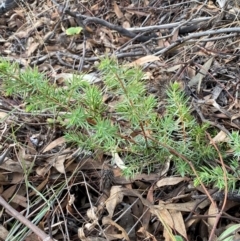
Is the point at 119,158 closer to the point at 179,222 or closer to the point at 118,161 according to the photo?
the point at 118,161

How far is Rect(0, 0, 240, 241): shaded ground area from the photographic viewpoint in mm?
1168

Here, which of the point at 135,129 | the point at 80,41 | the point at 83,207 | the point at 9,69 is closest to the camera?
the point at 9,69

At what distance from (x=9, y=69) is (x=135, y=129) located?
0.32m

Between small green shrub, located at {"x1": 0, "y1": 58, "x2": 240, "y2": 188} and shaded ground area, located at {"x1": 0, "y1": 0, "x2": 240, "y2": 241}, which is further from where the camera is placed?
shaded ground area, located at {"x1": 0, "y1": 0, "x2": 240, "y2": 241}

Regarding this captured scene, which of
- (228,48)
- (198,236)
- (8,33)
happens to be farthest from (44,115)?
(8,33)

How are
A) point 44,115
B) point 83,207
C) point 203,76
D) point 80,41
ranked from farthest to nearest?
1. point 80,41
2. point 203,76
3. point 44,115
4. point 83,207

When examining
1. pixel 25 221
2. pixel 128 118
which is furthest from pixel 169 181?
pixel 25 221

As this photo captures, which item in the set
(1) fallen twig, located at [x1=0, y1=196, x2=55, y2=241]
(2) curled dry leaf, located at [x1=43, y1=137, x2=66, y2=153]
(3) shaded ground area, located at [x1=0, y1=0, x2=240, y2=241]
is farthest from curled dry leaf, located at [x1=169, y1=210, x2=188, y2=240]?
(2) curled dry leaf, located at [x1=43, y1=137, x2=66, y2=153]

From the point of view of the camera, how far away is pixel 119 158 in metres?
1.28

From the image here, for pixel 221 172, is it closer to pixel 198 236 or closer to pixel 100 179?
pixel 198 236

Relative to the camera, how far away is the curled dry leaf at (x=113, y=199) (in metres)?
1.21

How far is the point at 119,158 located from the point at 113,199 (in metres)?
0.11

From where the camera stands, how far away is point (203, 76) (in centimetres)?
161

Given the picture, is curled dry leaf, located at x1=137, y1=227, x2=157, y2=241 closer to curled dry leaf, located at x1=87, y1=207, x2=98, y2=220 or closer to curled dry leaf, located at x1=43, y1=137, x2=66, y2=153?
curled dry leaf, located at x1=87, y1=207, x2=98, y2=220
